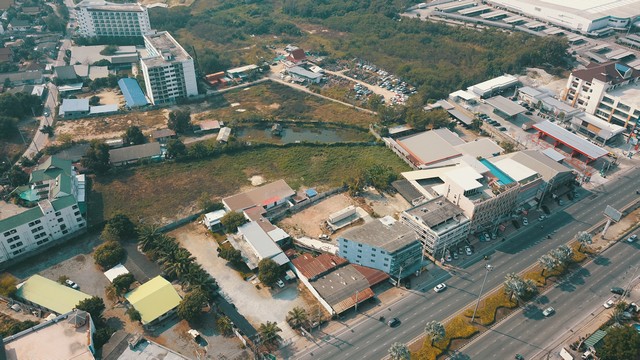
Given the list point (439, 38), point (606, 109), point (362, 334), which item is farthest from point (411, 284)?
point (439, 38)

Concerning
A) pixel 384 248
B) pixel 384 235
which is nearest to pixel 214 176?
pixel 384 235

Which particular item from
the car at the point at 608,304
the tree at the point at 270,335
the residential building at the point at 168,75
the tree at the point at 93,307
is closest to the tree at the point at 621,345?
the car at the point at 608,304

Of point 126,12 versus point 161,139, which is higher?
point 126,12

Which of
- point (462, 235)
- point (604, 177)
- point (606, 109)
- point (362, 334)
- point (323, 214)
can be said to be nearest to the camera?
point (362, 334)

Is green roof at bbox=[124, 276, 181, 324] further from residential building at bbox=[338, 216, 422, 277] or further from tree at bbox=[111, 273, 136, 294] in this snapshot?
residential building at bbox=[338, 216, 422, 277]

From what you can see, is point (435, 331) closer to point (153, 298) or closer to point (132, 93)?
point (153, 298)

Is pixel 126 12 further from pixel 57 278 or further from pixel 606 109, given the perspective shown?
pixel 606 109

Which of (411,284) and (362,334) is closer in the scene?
(362,334)
